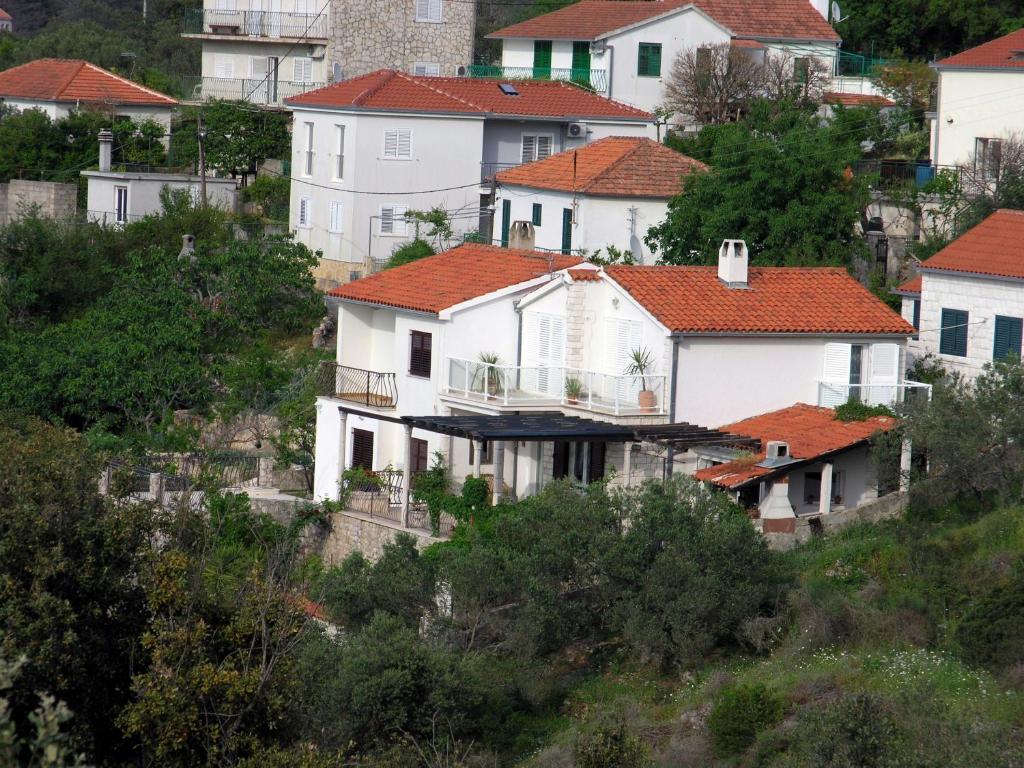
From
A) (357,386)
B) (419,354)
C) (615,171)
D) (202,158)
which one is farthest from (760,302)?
(202,158)

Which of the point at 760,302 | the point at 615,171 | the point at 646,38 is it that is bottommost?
the point at 760,302

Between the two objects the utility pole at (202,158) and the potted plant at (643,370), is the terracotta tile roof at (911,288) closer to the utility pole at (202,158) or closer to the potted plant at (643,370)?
the potted plant at (643,370)

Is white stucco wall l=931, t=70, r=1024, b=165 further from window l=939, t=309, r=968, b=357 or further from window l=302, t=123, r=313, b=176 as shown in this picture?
window l=302, t=123, r=313, b=176

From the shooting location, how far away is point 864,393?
105 ft

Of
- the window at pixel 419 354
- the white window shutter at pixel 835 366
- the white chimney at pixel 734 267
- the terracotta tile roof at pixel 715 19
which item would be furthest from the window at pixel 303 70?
the white window shutter at pixel 835 366

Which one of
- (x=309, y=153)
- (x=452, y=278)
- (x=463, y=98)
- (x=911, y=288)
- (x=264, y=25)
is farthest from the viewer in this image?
(x=264, y=25)

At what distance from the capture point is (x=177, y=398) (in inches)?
1590

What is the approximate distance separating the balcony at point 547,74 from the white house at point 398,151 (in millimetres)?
3915

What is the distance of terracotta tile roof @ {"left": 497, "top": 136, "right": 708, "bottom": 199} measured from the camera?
1700 inches

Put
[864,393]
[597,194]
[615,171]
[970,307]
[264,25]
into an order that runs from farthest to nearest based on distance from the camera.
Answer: [264,25] → [615,171] → [597,194] → [970,307] → [864,393]

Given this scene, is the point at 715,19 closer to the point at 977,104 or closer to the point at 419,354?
the point at 977,104

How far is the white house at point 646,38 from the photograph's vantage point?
55125 mm

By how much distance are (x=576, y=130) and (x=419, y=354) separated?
1861cm

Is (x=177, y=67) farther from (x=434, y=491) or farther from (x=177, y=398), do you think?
(x=434, y=491)
